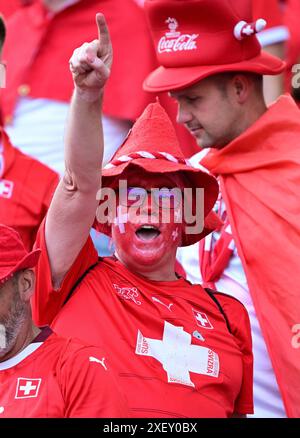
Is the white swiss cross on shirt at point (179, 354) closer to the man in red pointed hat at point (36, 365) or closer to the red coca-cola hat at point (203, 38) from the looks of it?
the man in red pointed hat at point (36, 365)

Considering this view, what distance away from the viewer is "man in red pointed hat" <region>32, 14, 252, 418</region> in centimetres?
305

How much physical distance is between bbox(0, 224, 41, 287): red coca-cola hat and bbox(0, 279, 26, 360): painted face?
44mm

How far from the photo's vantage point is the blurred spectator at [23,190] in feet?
14.0

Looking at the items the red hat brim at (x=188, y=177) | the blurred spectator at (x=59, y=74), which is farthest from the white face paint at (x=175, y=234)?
the blurred spectator at (x=59, y=74)

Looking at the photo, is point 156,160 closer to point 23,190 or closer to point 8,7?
point 23,190

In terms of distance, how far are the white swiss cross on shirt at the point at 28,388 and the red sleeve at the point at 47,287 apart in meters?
0.40

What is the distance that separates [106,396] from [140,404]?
0.29 meters

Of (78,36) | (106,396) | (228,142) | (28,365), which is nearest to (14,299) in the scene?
(28,365)

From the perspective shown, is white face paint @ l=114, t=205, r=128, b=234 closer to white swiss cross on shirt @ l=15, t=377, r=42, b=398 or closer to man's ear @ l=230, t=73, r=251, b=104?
white swiss cross on shirt @ l=15, t=377, r=42, b=398

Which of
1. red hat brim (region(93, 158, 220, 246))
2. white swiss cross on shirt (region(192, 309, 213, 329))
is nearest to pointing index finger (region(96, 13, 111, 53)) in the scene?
red hat brim (region(93, 158, 220, 246))

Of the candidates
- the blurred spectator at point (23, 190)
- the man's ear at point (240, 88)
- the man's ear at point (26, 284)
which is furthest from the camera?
A: the blurred spectator at point (23, 190)

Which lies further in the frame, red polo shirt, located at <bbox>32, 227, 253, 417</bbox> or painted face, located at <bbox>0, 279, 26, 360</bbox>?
red polo shirt, located at <bbox>32, 227, 253, 417</bbox>
